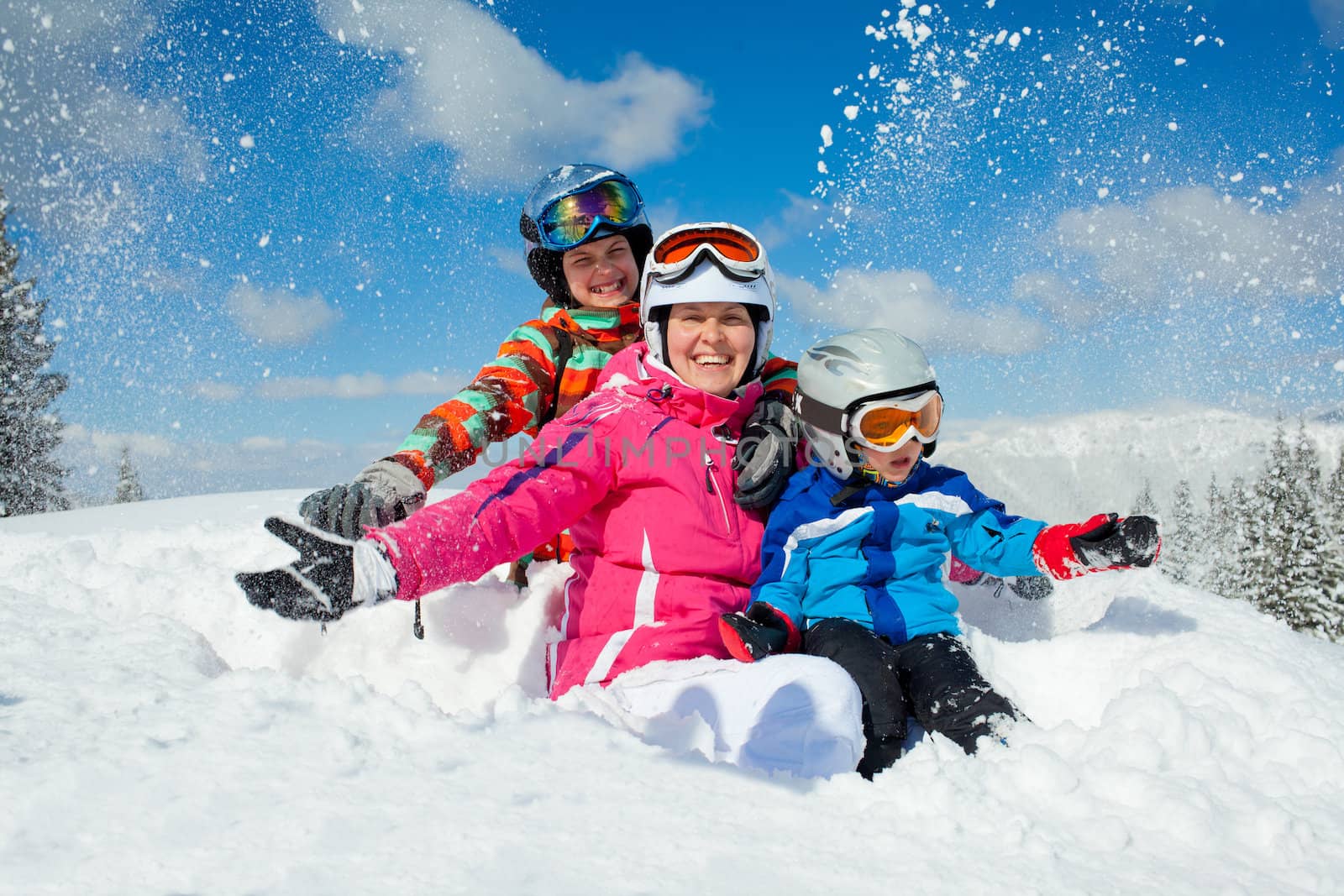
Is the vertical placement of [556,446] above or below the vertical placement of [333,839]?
above

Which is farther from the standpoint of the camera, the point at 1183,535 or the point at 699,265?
the point at 1183,535

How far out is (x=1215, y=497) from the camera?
3725cm

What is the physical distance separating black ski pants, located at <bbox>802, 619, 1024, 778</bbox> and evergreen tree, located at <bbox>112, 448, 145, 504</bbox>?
30.2 meters

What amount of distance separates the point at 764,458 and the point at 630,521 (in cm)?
61

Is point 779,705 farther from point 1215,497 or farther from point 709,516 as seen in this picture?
point 1215,497

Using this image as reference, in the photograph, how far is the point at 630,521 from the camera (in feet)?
9.95

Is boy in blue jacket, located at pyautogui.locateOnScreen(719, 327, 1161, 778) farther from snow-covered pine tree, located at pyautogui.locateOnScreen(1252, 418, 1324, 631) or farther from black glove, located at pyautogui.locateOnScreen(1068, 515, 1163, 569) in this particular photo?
snow-covered pine tree, located at pyautogui.locateOnScreen(1252, 418, 1324, 631)

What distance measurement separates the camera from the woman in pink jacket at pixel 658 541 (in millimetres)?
2225

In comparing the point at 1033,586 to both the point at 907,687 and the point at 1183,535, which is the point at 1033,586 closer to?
the point at 907,687

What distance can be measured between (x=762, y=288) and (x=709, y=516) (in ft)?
3.64

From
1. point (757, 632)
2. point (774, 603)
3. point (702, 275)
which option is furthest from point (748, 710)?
point (702, 275)

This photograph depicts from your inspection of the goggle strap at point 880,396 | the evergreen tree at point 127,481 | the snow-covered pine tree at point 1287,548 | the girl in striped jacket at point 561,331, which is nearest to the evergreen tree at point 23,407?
the evergreen tree at point 127,481

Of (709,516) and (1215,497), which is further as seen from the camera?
(1215,497)

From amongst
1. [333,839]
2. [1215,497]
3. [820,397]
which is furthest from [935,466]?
[1215,497]
